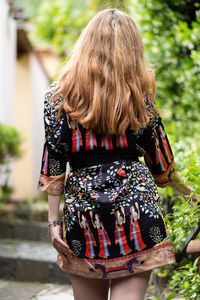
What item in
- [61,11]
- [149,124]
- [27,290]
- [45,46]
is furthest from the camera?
[45,46]

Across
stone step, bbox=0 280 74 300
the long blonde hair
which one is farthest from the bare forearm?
stone step, bbox=0 280 74 300

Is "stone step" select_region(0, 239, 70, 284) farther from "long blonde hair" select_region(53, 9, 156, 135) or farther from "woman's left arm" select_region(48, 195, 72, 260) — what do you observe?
"long blonde hair" select_region(53, 9, 156, 135)

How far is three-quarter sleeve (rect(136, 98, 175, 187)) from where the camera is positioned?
6.08 ft

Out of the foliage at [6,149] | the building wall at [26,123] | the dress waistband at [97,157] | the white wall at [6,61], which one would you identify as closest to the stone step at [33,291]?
the dress waistband at [97,157]

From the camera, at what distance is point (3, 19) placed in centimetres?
703

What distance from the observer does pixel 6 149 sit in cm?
609

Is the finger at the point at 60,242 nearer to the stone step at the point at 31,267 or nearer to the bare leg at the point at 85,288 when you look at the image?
the bare leg at the point at 85,288

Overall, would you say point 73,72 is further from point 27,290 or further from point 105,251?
point 27,290

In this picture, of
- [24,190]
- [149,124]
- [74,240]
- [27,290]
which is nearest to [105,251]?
[74,240]

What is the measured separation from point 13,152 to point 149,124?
479cm

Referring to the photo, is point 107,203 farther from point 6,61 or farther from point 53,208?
point 6,61

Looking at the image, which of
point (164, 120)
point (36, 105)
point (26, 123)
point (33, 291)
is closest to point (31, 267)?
point (33, 291)

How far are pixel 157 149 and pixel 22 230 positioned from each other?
3.94m

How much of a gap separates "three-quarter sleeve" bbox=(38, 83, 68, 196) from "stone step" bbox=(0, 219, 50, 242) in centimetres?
358
